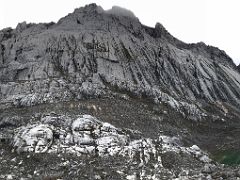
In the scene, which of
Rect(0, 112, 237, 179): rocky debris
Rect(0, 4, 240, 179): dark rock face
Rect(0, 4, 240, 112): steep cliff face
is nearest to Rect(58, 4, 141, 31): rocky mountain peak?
Rect(0, 4, 240, 112): steep cliff face

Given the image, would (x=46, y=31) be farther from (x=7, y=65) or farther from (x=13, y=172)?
(x=13, y=172)

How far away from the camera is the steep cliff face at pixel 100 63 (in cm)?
6925

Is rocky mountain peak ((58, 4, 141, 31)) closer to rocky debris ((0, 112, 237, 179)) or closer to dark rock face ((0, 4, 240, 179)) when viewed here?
dark rock face ((0, 4, 240, 179))

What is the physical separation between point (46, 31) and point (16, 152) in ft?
144

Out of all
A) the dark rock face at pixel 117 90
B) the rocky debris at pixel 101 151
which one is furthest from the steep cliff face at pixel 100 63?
the rocky debris at pixel 101 151

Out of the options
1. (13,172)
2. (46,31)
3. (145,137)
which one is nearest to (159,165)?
(145,137)

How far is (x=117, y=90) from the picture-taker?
7006 cm

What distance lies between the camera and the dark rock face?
4925cm

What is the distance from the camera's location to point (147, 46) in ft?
287

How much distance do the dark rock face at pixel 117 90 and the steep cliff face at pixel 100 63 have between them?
0.20 meters

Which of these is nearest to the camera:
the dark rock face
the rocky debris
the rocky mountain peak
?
the rocky debris

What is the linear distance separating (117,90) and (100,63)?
340 inches

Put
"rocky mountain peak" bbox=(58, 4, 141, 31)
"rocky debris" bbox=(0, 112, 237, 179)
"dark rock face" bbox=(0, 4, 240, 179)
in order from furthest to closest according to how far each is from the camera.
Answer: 1. "rocky mountain peak" bbox=(58, 4, 141, 31)
2. "dark rock face" bbox=(0, 4, 240, 179)
3. "rocky debris" bbox=(0, 112, 237, 179)

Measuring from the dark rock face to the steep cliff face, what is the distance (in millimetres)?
199
